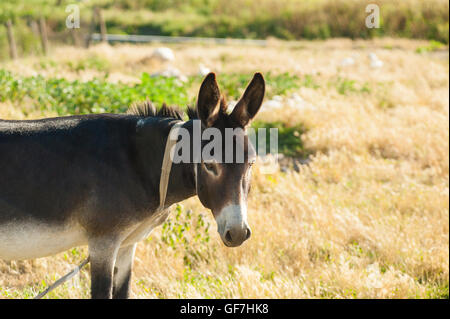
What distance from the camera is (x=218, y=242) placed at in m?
5.85

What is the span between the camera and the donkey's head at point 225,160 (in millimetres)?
2754

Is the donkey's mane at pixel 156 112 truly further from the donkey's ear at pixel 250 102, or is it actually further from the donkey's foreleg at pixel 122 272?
the donkey's foreleg at pixel 122 272

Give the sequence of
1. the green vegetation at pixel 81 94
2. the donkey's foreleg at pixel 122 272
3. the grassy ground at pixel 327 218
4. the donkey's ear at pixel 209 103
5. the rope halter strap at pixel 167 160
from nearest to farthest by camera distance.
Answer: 1. the donkey's ear at pixel 209 103
2. the rope halter strap at pixel 167 160
3. the donkey's foreleg at pixel 122 272
4. the grassy ground at pixel 327 218
5. the green vegetation at pixel 81 94

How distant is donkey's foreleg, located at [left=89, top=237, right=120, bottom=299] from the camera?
3.10m

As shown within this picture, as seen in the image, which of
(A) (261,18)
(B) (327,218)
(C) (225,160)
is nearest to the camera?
(C) (225,160)

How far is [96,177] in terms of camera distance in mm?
3072

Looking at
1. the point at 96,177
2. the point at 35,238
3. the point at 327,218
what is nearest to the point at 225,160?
the point at 96,177

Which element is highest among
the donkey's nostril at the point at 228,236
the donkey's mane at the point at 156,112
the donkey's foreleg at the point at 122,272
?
the donkey's mane at the point at 156,112

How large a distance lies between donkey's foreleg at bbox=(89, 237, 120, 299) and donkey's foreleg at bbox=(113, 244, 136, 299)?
44 centimetres

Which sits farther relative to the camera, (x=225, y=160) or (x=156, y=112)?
(x=156, y=112)

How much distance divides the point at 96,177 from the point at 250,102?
38.9 inches

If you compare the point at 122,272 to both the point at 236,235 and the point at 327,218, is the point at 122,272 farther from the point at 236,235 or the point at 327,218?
the point at 327,218

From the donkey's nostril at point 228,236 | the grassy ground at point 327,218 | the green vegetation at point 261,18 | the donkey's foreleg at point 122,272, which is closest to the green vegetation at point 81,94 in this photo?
the grassy ground at point 327,218

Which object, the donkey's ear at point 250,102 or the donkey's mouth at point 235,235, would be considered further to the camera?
the donkey's ear at point 250,102
